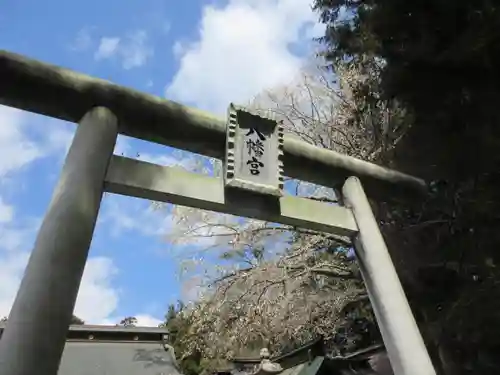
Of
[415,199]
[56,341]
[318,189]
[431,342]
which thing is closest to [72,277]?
[56,341]

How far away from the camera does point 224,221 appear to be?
8922 mm

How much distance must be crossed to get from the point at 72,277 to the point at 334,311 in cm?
663

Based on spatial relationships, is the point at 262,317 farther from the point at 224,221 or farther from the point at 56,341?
the point at 56,341

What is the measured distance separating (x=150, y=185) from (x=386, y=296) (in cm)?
212

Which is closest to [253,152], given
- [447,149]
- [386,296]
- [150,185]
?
[150,185]

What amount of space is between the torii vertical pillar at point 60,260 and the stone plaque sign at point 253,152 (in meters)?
1.00

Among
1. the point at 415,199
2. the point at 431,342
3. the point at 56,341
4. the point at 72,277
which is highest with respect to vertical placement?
the point at 415,199

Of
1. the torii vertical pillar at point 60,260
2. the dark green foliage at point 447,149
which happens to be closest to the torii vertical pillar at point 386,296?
the dark green foliage at point 447,149

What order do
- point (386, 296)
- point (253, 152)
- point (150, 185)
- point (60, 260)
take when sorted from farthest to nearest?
1. point (253, 152)
2. point (386, 296)
3. point (150, 185)
4. point (60, 260)

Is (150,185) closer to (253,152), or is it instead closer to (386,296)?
(253,152)

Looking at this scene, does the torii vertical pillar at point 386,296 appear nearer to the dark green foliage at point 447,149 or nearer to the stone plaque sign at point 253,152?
the stone plaque sign at point 253,152

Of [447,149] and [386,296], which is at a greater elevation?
[447,149]

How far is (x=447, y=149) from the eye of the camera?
4.99 m

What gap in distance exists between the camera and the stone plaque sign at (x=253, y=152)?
4.08m
